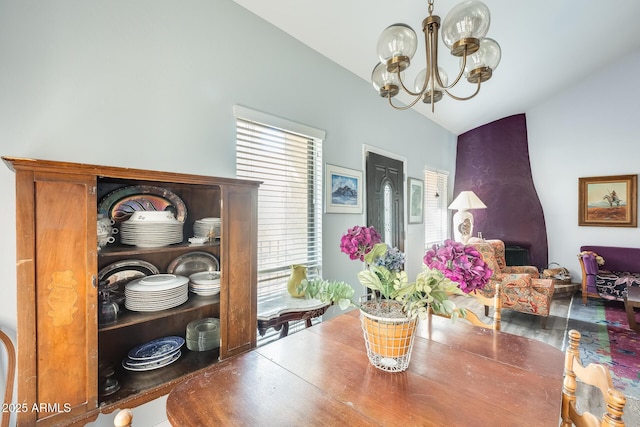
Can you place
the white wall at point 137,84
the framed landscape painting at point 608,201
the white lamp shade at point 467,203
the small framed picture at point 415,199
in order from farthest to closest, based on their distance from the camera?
the white lamp shade at point 467,203 → the framed landscape painting at point 608,201 → the small framed picture at point 415,199 → the white wall at point 137,84

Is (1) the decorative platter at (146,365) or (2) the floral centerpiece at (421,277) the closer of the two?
(2) the floral centerpiece at (421,277)

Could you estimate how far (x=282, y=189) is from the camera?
2297 mm

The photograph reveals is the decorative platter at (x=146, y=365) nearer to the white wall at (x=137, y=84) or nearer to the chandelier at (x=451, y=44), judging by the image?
the white wall at (x=137, y=84)

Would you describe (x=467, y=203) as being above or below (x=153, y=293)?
above

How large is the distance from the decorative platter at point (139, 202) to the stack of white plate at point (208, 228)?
100mm

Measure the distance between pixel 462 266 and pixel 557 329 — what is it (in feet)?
11.7

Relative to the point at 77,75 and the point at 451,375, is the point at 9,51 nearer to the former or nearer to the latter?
the point at 77,75

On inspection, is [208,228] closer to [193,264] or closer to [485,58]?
[193,264]

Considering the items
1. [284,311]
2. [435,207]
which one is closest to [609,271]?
[435,207]

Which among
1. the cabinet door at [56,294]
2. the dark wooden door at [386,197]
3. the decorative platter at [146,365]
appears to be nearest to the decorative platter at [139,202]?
the cabinet door at [56,294]

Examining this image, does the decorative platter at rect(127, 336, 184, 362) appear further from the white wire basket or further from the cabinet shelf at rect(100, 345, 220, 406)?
the white wire basket

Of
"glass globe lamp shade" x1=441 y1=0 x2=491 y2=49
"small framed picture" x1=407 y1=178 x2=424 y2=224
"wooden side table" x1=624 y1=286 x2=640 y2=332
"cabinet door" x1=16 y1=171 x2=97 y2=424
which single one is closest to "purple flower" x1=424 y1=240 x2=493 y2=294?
"glass globe lamp shade" x1=441 y1=0 x2=491 y2=49

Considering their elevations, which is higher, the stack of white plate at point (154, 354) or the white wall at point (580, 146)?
the white wall at point (580, 146)

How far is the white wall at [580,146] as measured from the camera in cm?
434
